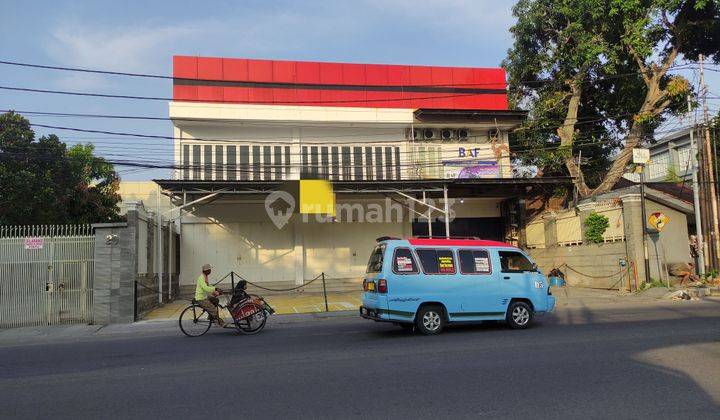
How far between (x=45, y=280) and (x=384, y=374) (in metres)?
11.8

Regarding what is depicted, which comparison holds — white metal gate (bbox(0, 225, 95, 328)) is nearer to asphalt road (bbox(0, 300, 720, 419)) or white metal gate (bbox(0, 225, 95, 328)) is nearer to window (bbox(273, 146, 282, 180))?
asphalt road (bbox(0, 300, 720, 419))

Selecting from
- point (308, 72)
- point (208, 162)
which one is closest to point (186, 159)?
point (208, 162)

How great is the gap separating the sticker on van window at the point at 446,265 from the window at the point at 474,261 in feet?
0.72

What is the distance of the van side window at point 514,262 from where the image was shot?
11.0m

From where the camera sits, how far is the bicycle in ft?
37.6

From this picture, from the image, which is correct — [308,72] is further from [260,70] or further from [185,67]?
[185,67]

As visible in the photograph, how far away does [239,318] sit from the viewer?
1141 centimetres

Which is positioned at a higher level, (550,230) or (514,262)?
(550,230)

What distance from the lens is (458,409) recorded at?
538 centimetres

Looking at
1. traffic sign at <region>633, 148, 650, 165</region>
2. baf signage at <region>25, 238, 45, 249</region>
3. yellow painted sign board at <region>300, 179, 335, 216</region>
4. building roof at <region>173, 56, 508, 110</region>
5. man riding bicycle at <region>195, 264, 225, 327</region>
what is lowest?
man riding bicycle at <region>195, 264, 225, 327</region>

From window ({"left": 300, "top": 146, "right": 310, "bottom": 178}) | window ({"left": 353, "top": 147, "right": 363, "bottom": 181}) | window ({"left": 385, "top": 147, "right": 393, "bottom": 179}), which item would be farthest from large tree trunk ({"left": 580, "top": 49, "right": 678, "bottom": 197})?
window ({"left": 300, "top": 146, "right": 310, "bottom": 178})

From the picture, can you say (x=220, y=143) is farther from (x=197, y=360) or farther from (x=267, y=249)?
(x=197, y=360)

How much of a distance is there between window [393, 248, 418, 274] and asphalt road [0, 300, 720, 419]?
1.33 m

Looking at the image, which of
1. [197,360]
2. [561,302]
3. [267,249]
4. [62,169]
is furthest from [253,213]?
[197,360]
